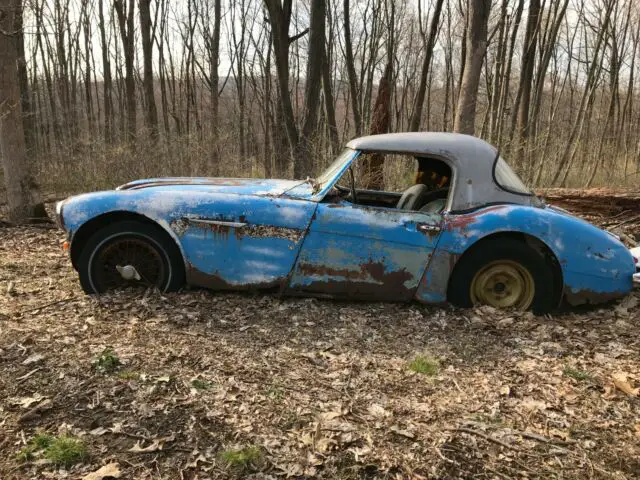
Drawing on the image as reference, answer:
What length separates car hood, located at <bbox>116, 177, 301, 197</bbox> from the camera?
4.09 m

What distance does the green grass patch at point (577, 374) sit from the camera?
2.99 meters

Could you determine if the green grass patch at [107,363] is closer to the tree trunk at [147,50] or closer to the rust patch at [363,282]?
the rust patch at [363,282]

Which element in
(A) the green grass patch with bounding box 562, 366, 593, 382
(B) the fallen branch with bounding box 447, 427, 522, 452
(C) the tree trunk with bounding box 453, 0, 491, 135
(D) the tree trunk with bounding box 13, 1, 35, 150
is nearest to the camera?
(B) the fallen branch with bounding box 447, 427, 522, 452

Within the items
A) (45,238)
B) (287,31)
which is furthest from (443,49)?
(45,238)

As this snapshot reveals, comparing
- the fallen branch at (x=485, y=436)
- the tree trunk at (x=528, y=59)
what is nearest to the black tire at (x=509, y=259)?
the fallen branch at (x=485, y=436)

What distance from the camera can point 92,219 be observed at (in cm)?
392

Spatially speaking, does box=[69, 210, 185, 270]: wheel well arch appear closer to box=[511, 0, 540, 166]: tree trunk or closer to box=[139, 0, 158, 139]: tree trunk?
box=[139, 0, 158, 139]: tree trunk

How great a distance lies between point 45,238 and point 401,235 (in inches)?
203

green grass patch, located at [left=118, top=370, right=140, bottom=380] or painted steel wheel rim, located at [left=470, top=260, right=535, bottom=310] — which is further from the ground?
painted steel wheel rim, located at [left=470, top=260, right=535, bottom=310]

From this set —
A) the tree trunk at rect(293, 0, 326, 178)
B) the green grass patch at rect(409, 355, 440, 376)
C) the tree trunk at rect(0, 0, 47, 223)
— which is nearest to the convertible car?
the green grass patch at rect(409, 355, 440, 376)

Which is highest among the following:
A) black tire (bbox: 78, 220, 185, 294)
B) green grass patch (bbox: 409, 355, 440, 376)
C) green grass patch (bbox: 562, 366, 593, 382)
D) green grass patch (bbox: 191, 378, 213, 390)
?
black tire (bbox: 78, 220, 185, 294)

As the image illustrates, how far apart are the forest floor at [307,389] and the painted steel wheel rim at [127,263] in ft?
0.52

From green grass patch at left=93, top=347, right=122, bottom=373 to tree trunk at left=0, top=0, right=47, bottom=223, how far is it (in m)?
5.09

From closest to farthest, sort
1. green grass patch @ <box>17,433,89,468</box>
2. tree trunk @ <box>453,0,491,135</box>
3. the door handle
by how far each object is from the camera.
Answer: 1. green grass patch @ <box>17,433,89,468</box>
2. the door handle
3. tree trunk @ <box>453,0,491,135</box>
